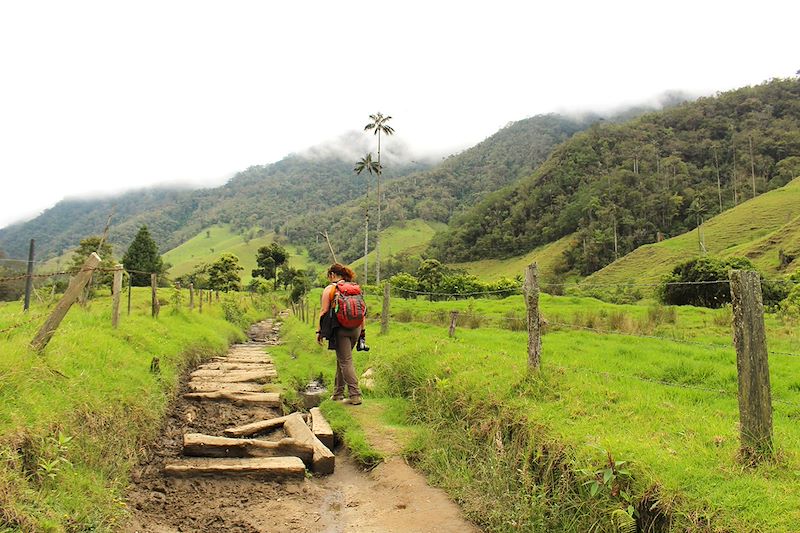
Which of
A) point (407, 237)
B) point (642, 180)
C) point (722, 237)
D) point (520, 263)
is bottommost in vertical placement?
point (520, 263)

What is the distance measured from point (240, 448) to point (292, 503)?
1.23 metres

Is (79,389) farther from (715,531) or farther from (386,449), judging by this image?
(715,531)

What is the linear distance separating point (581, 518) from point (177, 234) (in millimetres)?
212250

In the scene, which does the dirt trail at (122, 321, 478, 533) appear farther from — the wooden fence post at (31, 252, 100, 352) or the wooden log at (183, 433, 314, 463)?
the wooden fence post at (31, 252, 100, 352)

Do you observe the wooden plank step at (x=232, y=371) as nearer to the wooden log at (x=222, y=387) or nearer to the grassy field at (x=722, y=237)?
the wooden log at (x=222, y=387)

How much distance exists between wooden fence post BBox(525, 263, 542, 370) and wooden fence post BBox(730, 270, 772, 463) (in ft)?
9.03

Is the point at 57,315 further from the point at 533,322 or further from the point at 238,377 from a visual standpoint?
the point at 533,322

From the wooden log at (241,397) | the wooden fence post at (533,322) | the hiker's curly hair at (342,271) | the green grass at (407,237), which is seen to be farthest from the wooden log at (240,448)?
the green grass at (407,237)

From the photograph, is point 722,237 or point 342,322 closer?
point 342,322

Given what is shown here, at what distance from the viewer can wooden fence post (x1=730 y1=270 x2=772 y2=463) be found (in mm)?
4027

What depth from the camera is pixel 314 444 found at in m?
6.09

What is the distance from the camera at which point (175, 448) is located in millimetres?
6148

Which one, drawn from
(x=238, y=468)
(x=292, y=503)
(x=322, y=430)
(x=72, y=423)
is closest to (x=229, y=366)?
(x=322, y=430)

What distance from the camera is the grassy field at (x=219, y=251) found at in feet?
427
